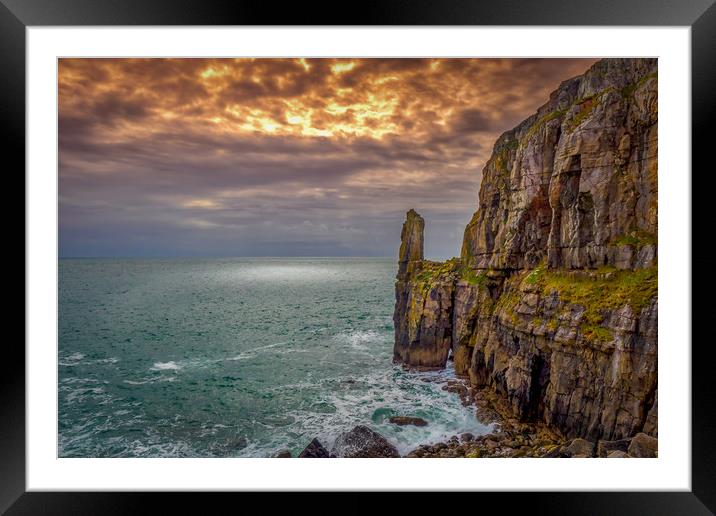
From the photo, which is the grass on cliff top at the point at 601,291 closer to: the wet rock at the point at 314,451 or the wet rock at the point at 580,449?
the wet rock at the point at 580,449

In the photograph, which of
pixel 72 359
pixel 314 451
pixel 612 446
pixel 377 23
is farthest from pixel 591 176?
pixel 72 359

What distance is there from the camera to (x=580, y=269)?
465 inches

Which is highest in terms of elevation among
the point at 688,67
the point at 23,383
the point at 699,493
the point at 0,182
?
the point at 688,67

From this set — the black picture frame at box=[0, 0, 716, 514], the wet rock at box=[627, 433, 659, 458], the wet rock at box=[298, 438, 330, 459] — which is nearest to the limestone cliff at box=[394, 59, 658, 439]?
the wet rock at box=[627, 433, 659, 458]

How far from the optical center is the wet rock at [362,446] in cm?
1031

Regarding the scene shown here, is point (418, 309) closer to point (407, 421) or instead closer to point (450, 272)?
point (450, 272)

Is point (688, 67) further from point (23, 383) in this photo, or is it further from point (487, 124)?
point (487, 124)

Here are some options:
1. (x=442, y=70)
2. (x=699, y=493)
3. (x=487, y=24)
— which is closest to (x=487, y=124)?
(x=442, y=70)

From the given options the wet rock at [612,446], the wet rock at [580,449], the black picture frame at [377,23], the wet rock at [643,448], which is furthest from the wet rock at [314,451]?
the wet rock at [643,448]

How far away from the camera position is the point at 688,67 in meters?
3.50

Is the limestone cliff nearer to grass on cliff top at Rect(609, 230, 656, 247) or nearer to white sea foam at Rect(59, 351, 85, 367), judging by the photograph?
grass on cliff top at Rect(609, 230, 656, 247)

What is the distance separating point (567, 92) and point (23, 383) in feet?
61.2

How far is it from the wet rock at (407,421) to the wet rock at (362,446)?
2.44 metres

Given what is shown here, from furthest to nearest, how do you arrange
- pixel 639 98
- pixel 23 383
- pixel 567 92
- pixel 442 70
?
pixel 567 92 → pixel 639 98 → pixel 442 70 → pixel 23 383
